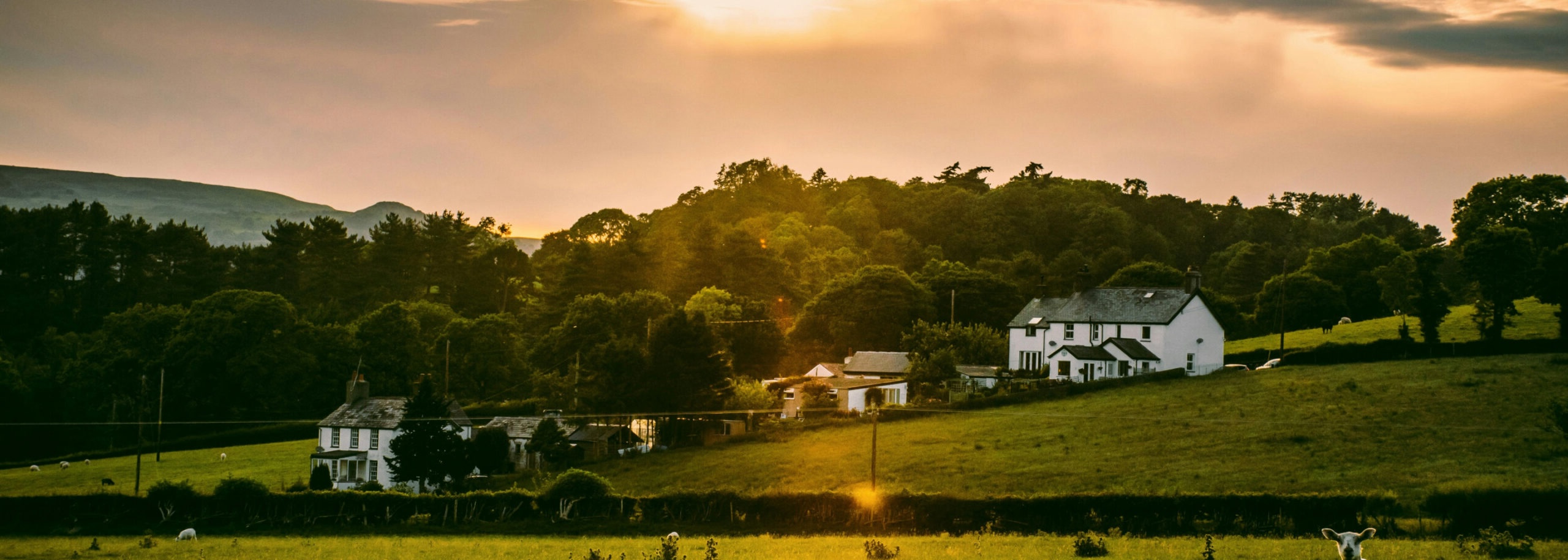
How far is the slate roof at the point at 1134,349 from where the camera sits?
2862 inches

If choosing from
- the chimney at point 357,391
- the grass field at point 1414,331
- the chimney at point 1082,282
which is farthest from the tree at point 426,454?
the grass field at point 1414,331

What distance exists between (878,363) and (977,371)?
9.34 m

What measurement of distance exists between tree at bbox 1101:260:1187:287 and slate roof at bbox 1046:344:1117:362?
102 ft

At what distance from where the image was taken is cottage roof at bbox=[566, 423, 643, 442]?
66.9 metres

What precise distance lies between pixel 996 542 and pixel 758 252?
89862 mm

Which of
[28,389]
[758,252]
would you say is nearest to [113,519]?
[28,389]

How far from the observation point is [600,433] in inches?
2650

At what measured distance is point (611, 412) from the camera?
220 ft

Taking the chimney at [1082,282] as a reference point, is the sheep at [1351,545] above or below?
below

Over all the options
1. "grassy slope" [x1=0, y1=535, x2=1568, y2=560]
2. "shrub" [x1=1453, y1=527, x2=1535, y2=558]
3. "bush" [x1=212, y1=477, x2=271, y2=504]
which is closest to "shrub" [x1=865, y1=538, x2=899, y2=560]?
"grassy slope" [x1=0, y1=535, x2=1568, y2=560]

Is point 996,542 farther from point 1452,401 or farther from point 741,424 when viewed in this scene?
point 741,424

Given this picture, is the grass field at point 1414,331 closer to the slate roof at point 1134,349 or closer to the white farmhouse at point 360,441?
the slate roof at point 1134,349

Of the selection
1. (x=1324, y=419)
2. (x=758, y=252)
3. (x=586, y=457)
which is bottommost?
(x=586, y=457)

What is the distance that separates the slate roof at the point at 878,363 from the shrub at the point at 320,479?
39.1 metres
